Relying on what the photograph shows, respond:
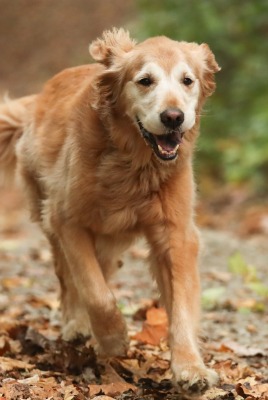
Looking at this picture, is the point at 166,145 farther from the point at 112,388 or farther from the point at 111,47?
the point at 112,388

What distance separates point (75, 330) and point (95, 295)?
86cm

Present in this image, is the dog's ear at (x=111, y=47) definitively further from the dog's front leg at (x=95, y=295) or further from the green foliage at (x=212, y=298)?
the green foliage at (x=212, y=298)

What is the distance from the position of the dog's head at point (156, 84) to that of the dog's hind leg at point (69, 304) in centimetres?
135

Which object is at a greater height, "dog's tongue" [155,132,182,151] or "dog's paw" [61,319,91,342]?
"dog's tongue" [155,132,182,151]

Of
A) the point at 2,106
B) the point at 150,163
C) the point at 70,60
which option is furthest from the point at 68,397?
the point at 70,60

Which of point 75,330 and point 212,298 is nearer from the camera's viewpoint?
point 75,330

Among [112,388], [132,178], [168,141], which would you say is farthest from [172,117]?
[112,388]

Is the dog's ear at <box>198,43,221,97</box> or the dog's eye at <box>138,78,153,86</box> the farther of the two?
the dog's ear at <box>198,43,221,97</box>

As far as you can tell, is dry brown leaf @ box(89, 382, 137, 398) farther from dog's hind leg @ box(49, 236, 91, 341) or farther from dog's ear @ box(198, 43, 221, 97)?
dog's ear @ box(198, 43, 221, 97)

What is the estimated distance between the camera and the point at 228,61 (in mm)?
14500

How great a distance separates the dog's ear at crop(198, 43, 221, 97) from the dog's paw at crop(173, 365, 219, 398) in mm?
1751

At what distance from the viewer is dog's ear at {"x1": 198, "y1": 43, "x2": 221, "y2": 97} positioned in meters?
5.21

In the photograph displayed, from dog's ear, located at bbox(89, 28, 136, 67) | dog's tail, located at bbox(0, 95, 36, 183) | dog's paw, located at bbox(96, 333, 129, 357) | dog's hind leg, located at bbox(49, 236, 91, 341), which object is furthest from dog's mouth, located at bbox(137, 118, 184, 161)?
dog's tail, located at bbox(0, 95, 36, 183)

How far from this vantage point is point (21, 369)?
4930 mm
